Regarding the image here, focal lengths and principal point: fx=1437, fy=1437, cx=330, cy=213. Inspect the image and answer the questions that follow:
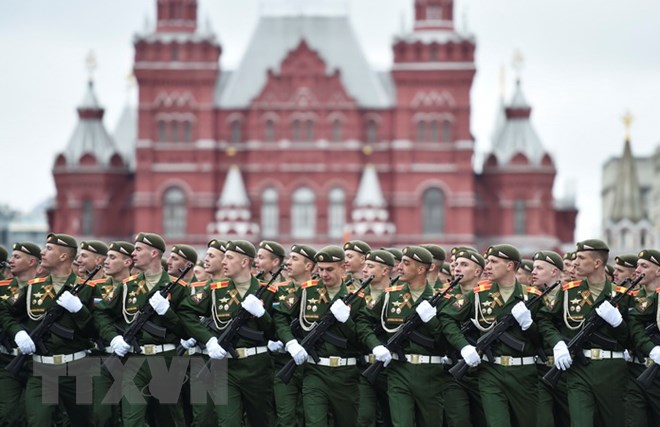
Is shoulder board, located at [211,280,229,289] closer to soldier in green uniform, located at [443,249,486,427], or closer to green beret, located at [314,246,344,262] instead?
green beret, located at [314,246,344,262]

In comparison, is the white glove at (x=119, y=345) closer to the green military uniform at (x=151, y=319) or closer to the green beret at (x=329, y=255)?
the green military uniform at (x=151, y=319)

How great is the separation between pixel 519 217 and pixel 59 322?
4938cm

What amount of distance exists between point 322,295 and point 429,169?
155 feet

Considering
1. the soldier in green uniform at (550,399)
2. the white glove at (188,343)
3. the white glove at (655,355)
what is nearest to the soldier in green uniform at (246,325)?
the white glove at (188,343)

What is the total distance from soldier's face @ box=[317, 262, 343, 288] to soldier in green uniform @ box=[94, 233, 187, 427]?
1334 mm

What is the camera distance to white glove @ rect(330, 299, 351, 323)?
13.1 m

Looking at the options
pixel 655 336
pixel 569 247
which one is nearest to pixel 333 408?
pixel 655 336

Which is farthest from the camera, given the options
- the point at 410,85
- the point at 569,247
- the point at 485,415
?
the point at 569,247

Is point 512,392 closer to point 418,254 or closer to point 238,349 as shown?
point 418,254

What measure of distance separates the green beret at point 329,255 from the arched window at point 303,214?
46502mm

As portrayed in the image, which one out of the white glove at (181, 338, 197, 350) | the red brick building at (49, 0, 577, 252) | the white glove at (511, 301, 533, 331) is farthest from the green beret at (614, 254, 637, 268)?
the red brick building at (49, 0, 577, 252)

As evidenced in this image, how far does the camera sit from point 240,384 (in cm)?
1324

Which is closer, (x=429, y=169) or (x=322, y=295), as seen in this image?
(x=322, y=295)

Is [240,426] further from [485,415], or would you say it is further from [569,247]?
[569,247]
